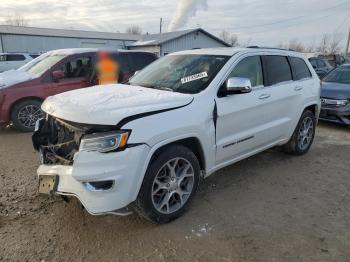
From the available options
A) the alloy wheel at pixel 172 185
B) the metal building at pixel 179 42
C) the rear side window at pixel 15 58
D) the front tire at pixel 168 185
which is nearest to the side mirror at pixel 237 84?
the front tire at pixel 168 185

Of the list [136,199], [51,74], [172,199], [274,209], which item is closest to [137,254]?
[136,199]

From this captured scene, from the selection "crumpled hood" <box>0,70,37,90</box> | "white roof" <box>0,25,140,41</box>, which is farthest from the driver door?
"white roof" <box>0,25,140,41</box>

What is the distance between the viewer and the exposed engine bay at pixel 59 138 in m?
3.00

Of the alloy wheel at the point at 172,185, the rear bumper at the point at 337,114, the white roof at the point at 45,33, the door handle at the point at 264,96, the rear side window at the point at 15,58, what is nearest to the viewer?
the alloy wheel at the point at 172,185

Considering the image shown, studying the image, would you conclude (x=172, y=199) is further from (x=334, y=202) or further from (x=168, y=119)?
(x=334, y=202)

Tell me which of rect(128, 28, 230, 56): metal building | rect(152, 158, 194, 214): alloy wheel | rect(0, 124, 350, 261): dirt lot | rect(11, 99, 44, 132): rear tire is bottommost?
rect(0, 124, 350, 261): dirt lot

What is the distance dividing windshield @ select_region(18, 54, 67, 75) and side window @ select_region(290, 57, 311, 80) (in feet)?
16.4

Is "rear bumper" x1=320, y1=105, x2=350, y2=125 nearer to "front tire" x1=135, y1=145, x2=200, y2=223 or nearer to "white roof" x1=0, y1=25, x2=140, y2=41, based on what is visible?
"front tire" x1=135, y1=145, x2=200, y2=223

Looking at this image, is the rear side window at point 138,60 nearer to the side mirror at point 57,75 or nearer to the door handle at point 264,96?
the side mirror at point 57,75

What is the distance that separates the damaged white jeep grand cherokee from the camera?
2.86m

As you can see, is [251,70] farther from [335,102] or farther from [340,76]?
[340,76]

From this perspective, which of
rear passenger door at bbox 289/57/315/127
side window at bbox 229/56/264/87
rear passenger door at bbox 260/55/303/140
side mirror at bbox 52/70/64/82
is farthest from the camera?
side mirror at bbox 52/70/64/82

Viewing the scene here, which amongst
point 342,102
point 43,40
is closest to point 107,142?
point 342,102

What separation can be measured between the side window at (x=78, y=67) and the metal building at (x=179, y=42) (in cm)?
1948
